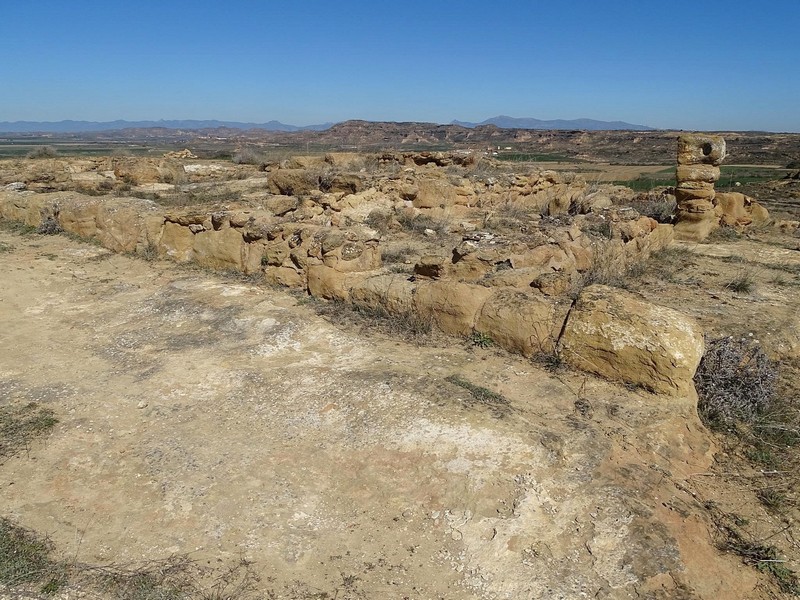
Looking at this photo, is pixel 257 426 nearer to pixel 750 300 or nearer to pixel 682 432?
pixel 682 432

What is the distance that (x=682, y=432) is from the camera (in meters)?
4.39

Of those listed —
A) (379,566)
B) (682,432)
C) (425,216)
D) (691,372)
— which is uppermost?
(425,216)

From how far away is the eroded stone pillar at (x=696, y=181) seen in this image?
12125 millimetres

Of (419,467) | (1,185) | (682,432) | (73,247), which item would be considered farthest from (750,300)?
(1,185)

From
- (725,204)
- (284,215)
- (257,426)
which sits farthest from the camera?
(725,204)

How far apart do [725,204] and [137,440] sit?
14229 millimetres

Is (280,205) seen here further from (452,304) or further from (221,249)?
(452,304)

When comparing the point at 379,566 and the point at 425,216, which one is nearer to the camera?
the point at 379,566

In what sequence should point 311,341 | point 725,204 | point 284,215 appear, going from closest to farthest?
1. point 311,341
2. point 284,215
3. point 725,204

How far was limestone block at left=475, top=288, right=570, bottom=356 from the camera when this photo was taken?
5461mm

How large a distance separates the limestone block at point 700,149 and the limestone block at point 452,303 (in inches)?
347

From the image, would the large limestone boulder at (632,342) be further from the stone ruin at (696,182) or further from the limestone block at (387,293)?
the stone ruin at (696,182)

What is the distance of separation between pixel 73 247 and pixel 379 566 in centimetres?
971

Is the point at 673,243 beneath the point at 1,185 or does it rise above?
beneath
